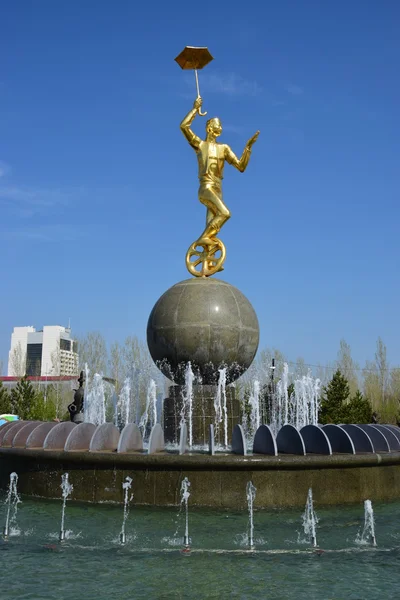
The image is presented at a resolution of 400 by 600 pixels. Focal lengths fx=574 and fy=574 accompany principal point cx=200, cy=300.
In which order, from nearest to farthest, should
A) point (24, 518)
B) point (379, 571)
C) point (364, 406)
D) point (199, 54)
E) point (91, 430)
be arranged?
point (379, 571), point (24, 518), point (91, 430), point (199, 54), point (364, 406)

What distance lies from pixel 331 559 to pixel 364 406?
22.1m

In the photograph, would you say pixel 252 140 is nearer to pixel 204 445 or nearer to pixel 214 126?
pixel 214 126

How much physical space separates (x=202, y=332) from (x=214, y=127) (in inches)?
227

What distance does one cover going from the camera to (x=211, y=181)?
1528cm

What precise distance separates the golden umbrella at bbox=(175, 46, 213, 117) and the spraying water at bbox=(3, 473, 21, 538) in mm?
11436

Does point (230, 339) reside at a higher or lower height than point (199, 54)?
lower

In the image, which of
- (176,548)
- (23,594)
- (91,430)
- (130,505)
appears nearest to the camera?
(23,594)

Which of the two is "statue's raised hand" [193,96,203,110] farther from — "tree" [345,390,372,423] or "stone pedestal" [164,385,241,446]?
"tree" [345,390,372,423]

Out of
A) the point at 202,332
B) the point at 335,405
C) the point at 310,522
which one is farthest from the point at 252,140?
the point at 335,405

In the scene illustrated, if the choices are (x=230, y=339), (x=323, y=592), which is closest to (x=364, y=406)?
Answer: (x=230, y=339)

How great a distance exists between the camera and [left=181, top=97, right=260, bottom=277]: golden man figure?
1523cm

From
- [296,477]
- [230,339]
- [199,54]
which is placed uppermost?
[199,54]

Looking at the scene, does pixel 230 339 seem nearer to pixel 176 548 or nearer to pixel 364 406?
pixel 176 548

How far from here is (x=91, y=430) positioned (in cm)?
1023
